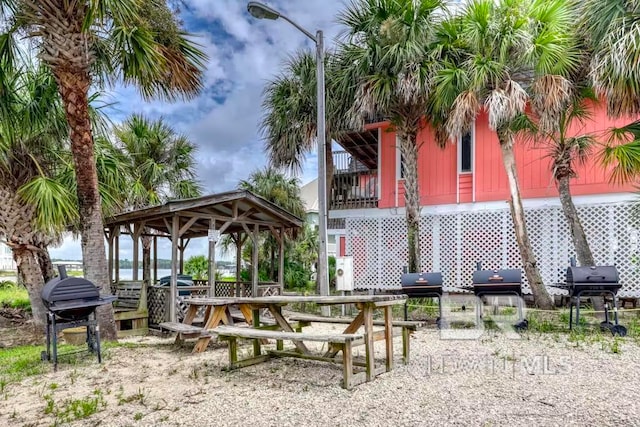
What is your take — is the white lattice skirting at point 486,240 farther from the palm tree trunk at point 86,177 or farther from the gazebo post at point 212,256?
the palm tree trunk at point 86,177

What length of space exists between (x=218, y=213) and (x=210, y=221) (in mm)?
557

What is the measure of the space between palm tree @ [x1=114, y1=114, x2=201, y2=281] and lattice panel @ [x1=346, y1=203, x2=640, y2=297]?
19.0ft

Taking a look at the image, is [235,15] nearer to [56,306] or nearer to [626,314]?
[56,306]

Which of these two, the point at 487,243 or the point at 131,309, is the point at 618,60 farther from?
the point at 131,309

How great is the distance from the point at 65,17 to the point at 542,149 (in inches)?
430

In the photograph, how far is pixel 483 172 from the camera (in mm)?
12258

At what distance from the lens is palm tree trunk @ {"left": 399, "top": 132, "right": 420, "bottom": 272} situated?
1105 centimetres

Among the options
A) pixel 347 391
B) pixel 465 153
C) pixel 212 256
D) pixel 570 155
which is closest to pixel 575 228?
pixel 570 155

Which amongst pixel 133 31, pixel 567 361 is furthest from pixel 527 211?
pixel 133 31

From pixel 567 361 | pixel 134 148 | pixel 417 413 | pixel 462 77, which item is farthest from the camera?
pixel 134 148

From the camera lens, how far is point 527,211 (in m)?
11.5

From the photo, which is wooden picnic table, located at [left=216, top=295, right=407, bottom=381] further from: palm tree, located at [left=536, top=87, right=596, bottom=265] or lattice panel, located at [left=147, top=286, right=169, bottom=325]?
palm tree, located at [left=536, top=87, right=596, bottom=265]

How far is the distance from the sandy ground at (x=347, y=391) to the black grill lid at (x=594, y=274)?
1199 millimetres

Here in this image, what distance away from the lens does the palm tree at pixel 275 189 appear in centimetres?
1560
